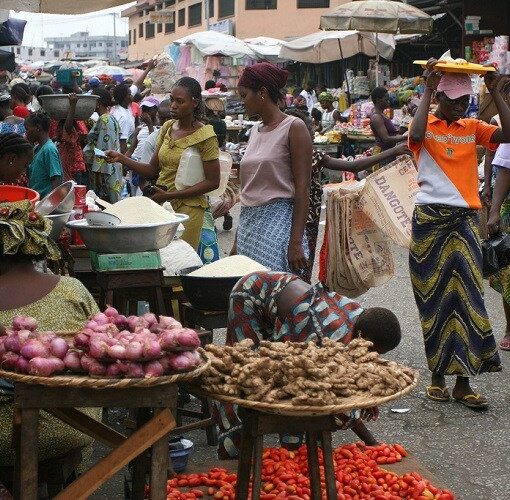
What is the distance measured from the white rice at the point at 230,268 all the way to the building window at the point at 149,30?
64.3 m

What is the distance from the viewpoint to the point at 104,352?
3.25 metres

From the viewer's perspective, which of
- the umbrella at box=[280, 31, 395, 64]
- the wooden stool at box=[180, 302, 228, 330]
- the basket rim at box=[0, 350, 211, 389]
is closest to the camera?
the basket rim at box=[0, 350, 211, 389]

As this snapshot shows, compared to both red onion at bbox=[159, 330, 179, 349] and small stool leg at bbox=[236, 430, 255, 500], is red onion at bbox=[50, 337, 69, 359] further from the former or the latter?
small stool leg at bbox=[236, 430, 255, 500]

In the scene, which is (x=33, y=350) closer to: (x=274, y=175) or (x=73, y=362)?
(x=73, y=362)

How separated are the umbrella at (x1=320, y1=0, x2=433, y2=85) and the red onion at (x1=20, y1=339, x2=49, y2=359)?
1367 centimetres

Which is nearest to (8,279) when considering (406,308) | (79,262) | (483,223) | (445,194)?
(79,262)

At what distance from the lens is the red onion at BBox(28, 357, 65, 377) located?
3205 mm

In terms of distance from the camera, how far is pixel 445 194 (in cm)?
597

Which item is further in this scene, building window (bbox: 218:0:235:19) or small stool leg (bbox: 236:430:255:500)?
building window (bbox: 218:0:235:19)

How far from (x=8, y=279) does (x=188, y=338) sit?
97 centimetres

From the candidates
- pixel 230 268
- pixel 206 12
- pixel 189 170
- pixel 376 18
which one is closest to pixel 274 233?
pixel 230 268

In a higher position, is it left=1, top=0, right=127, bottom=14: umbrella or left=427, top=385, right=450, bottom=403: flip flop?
left=1, top=0, right=127, bottom=14: umbrella

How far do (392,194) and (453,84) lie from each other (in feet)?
4.46

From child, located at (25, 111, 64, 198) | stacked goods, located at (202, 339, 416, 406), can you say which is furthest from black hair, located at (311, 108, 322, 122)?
stacked goods, located at (202, 339, 416, 406)
